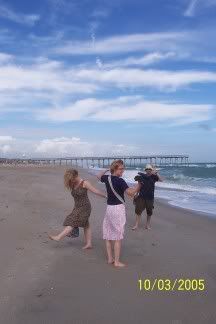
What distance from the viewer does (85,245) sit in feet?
26.8

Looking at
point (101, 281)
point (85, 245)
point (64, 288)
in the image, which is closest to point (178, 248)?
point (85, 245)

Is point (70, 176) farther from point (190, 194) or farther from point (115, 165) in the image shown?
point (190, 194)

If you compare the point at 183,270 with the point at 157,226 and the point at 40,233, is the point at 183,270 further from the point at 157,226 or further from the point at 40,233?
the point at 157,226

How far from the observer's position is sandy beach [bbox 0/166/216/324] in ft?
16.4

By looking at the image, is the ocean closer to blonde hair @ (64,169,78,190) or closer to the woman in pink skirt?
blonde hair @ (64,169,78,190)

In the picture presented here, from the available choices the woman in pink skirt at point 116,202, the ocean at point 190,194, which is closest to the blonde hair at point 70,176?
the woman in pink skirt at point 116,202

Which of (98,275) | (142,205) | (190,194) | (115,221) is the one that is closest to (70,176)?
(115,221)

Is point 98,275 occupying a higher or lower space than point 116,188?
lower

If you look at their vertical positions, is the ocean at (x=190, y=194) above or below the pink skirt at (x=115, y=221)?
below

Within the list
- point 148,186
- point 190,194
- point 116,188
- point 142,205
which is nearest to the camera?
point 116,188

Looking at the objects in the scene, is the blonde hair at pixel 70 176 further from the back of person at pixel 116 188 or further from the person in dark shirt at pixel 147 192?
the person in dark shirt at pixel 147 192

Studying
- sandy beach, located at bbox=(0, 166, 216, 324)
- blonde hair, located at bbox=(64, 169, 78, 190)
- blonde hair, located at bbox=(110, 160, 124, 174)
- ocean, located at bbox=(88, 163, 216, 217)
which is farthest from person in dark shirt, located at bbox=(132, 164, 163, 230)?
ocean, located at bbox=(88, 163, 216, 217)

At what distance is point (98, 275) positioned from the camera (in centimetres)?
642

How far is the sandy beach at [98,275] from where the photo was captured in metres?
5.00
